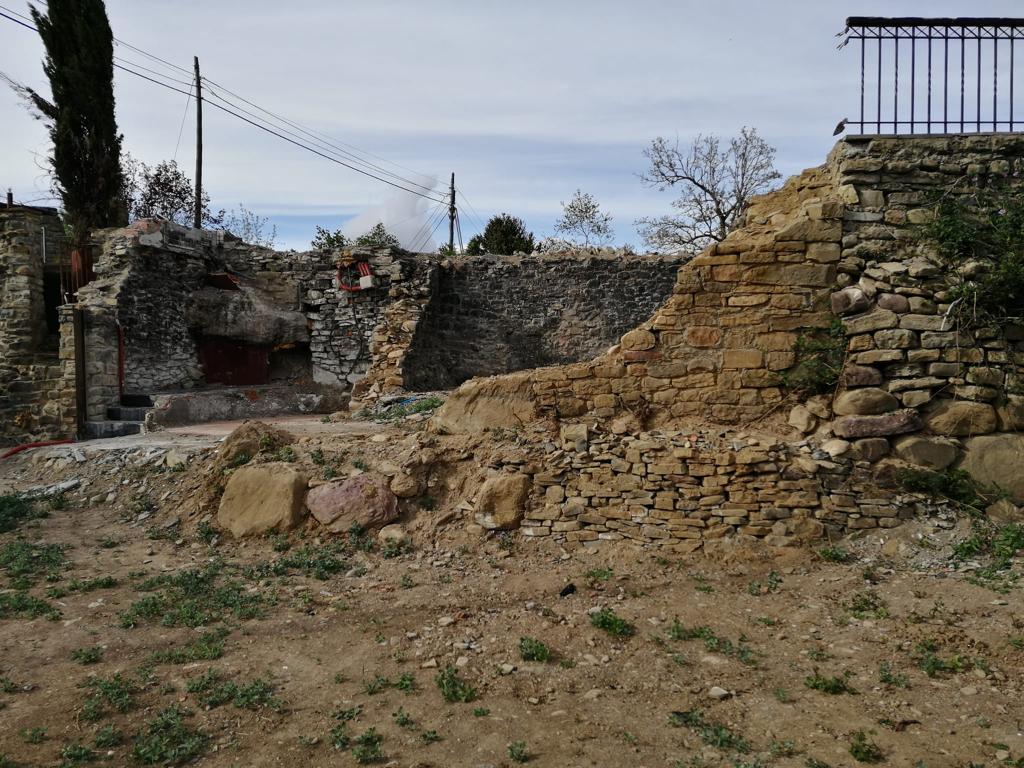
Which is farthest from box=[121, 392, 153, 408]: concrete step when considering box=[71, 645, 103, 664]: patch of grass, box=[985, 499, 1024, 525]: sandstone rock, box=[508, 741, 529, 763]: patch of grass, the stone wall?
box=[985, 499, 1024, 525]: sandstone rock

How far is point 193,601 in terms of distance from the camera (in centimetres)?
490

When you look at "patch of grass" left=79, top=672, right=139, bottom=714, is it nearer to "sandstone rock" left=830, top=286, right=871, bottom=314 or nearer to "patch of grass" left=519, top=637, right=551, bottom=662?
"patch of grass" left=519, top=637, right=551, bottom=662

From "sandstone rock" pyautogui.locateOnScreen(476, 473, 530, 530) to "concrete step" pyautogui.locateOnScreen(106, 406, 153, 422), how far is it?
23.3ft

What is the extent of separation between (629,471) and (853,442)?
70.2 inches

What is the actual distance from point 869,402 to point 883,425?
207 mm

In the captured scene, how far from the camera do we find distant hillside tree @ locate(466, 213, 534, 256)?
2517cm

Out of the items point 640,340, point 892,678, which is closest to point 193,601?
point 640,340

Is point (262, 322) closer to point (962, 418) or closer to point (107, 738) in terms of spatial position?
point (107, 738)

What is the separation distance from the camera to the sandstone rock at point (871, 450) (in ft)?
17.2

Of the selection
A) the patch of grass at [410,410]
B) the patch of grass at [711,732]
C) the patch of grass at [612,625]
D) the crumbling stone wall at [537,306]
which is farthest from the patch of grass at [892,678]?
the crumbling stone wall at [537,306]

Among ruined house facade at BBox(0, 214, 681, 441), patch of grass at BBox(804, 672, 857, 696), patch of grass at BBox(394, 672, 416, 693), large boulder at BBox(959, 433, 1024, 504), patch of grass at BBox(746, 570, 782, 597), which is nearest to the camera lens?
patch of grass at BBox(804, 672, 857, 696)

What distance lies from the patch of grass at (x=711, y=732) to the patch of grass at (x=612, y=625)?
874mm

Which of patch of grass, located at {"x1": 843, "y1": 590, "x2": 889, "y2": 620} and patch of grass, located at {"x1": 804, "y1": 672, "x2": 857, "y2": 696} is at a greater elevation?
patch of grass, located at {"x1": 843, "y1": 590, "x2": 889, "y2": 620}

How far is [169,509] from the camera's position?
6840mm
